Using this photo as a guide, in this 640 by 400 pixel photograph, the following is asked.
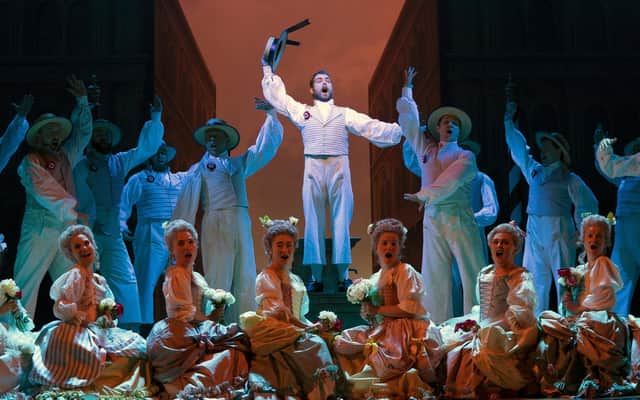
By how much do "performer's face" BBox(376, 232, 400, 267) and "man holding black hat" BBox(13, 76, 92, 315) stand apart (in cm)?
266

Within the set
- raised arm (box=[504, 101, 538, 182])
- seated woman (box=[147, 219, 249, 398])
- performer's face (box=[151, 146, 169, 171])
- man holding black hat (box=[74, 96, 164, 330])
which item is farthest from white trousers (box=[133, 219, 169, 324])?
raised arm (box=[504, 101, 538, 182])

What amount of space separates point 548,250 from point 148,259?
3599 millimetres

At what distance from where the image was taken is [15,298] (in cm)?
571

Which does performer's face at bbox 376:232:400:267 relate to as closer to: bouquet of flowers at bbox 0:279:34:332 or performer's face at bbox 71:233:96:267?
performer's face at bbox 71:233:96:267

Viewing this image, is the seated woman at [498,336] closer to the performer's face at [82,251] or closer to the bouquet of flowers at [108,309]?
the bouquet of flowers at [108,309]

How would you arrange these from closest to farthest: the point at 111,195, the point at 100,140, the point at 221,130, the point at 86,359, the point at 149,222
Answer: the point at 86,359 < the point at 221,130 < the point at 111,195 < the point at 100,140 < the point at 149,222

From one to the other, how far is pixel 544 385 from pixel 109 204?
14.3 feet

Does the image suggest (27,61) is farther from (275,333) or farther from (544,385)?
(544,385)

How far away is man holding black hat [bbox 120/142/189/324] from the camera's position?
8.39m

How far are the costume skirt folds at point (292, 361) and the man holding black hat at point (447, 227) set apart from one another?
2152mm

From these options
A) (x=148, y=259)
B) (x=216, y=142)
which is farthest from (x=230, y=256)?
(x=148, y=259)

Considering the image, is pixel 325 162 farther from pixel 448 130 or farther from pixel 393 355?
pixel 393 355

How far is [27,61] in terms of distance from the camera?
11.3m

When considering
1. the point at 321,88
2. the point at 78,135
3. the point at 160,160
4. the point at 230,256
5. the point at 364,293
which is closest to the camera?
the point at 364,293
